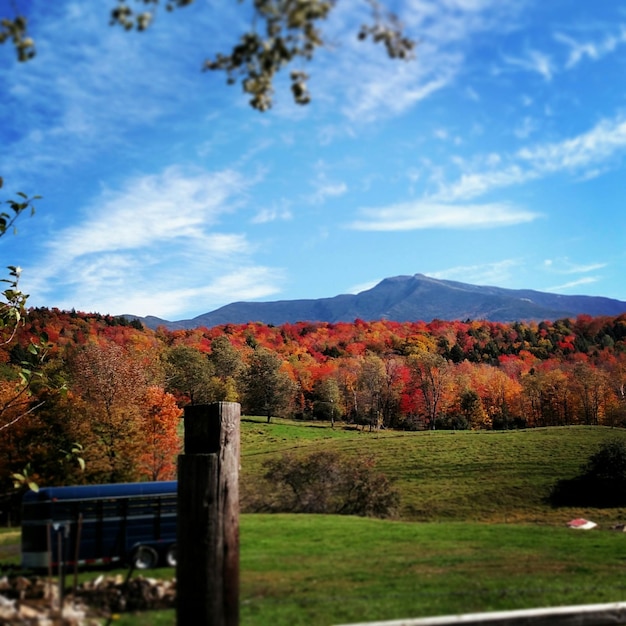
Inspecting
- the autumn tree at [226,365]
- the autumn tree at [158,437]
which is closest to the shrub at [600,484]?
the autumn tree at [158,437]

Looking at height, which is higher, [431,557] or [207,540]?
[207,540]

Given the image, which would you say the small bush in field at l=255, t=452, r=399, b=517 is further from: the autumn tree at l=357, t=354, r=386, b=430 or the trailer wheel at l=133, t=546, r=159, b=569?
the autumn tree at l=357, t=354, r=386, b=430

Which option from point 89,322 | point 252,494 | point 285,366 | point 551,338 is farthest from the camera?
point 551,338

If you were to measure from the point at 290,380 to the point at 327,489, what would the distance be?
45402mm

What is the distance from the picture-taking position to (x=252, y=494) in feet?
99.6

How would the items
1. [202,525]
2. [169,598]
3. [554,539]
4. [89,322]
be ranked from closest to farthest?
[202,525] < [169,598] < [554,539] < [89,322]

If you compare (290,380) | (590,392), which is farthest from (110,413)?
(590,392)

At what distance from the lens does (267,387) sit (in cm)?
7256

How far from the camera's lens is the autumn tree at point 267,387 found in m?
72.4

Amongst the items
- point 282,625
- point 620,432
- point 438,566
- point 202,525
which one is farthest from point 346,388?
point 202,525

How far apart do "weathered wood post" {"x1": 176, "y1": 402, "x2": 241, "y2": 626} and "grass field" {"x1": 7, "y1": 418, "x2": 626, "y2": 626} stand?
435 cm

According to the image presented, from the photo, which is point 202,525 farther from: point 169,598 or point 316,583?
point 316,583

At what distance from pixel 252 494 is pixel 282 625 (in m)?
21.6

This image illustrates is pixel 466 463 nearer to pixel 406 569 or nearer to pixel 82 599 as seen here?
pixel 406 569
